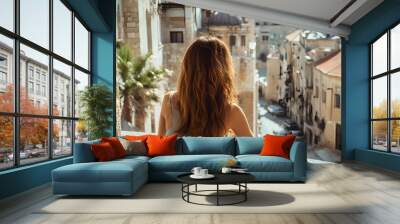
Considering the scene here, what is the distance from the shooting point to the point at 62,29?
7578 millimetres

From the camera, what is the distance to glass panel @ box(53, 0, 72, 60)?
7.23m

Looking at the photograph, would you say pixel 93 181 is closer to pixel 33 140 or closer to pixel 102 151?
pixel 102 151

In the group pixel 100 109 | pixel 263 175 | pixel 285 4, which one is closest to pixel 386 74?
pixel 285 4

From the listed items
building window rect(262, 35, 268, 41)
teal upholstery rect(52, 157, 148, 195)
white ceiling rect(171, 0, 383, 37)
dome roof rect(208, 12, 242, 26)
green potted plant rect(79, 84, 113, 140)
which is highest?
dome roof rect(208, 12, 242, 26)

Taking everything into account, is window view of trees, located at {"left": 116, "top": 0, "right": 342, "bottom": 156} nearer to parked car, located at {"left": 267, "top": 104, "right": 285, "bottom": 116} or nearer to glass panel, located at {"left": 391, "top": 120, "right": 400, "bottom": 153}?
parked car, located at {"left": 267, "top": 104, "right": 285, "bottom": 116}

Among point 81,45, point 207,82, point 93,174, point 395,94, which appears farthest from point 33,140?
point 395,94

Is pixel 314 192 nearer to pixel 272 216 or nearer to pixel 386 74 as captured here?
pixel 272 216

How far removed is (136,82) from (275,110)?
6.34 metres

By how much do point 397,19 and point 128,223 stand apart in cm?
730

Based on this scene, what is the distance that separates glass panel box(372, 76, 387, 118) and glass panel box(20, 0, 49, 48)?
23.2 ft

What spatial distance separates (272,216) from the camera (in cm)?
396

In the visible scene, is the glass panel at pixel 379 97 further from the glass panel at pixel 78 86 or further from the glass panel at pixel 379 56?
the glass panel at pixel 78 86

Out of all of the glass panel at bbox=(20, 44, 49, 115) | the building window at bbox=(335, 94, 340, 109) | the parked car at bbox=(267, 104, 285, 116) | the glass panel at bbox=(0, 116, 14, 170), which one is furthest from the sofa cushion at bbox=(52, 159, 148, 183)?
the parked car at bbox=(267, 104, 285, 116)

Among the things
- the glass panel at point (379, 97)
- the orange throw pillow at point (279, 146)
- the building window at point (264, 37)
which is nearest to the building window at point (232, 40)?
the building window at point (264, 37)
